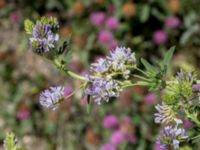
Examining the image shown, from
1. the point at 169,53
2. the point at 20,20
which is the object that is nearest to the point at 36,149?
the point at 20,20

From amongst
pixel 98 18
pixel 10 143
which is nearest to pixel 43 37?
pixel 10 143

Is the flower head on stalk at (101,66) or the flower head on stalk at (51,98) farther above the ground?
the flower head on stalk at (101,66)

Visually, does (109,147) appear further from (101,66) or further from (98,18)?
(101,66)

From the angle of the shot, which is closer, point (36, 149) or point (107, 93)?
point (107, 93)

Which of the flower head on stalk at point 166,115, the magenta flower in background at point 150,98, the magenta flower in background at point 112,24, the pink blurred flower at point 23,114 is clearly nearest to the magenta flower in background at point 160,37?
the magenta flower in background at point 112,24

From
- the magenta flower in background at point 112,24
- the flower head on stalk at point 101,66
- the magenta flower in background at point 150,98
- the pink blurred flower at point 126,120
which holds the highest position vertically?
the magenta flower in background at point 112,24

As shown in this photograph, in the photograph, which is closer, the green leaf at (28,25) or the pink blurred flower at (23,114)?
the green leaf at (28,25)

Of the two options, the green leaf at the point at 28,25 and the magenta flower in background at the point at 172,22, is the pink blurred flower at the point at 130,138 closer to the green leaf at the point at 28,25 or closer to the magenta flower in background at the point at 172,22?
the magenta flower in background at the point at 172,22

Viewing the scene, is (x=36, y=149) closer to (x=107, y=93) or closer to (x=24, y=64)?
(x=24, y=64)
